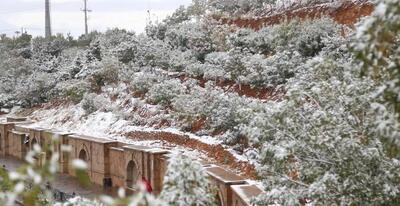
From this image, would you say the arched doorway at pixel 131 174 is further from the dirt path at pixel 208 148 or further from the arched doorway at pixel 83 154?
the arched doorway at pixel 83 154

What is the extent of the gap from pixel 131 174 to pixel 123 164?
1.97 ft

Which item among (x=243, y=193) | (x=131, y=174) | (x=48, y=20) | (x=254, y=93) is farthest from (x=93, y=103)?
(x=48, y=20)

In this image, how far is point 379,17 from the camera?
4656 millimetres

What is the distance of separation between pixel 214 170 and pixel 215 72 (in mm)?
9622

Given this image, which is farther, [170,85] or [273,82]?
[170,85]

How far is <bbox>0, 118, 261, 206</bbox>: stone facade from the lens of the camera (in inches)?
560

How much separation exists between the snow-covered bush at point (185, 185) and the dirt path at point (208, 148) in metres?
8.65

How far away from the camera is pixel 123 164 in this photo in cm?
2227

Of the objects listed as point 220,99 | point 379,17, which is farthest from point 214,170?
point 379,17

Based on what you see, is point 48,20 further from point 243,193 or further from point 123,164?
point 243,193

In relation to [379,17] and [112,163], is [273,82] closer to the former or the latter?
[112,163]

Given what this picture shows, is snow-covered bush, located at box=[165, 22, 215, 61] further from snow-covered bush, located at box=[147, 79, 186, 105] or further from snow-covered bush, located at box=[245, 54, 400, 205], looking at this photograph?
snow-covered bush, located at box=[245, 54, 400, 205]

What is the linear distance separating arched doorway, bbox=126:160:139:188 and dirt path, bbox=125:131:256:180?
63.8 inches

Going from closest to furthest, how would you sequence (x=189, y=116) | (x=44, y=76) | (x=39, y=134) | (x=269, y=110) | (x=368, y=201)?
(x=368, y=201)
(x=269, y=110)
(x=189, y=116)
(x=39, y=134)
(x=44, y=76)
